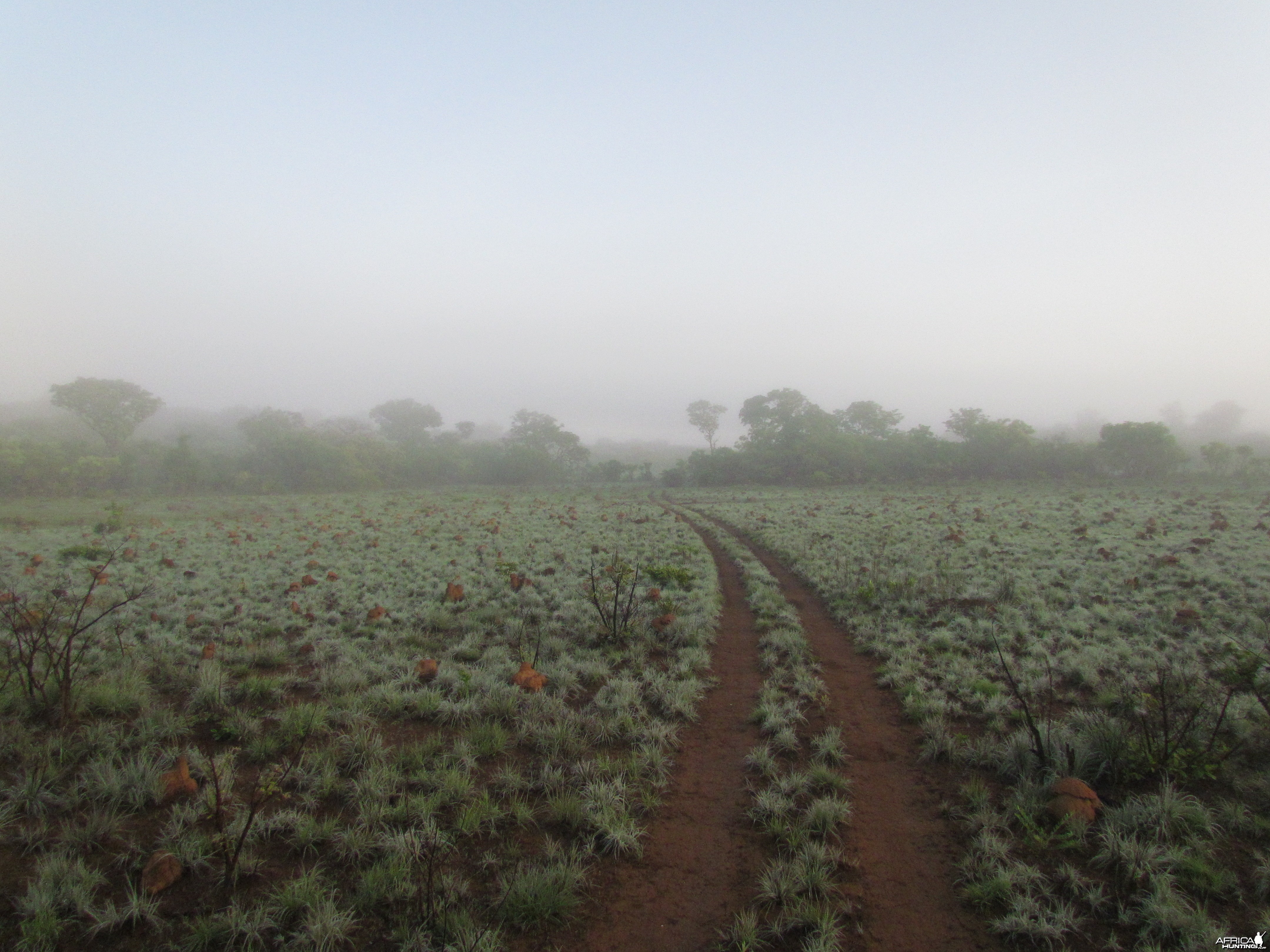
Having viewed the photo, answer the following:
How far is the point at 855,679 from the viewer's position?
8234 millimetres

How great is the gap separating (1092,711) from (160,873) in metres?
9.64

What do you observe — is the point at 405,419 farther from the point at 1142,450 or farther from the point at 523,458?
the point at 1142,450

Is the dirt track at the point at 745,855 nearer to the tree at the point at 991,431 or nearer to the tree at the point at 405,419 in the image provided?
the tree at the point at 991,431

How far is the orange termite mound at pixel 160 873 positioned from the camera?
3725 millimetres

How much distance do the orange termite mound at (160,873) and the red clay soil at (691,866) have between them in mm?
2840

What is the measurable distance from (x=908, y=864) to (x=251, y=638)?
10394 mm

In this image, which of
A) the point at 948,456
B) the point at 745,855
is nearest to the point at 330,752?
the point at 745,855

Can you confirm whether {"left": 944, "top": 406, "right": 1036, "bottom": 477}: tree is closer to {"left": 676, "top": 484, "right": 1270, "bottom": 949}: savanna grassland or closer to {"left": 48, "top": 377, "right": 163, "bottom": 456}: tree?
{"left": 676, "top": 484, "right": 1270, "bottom": 949}: savanna grassland

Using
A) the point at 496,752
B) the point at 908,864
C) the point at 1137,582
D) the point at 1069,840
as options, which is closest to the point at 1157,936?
the point at 1069,840

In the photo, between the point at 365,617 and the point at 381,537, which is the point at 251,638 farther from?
the point at 381,537

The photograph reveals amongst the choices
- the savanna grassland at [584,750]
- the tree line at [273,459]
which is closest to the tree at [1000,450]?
the tree line at [273,459]

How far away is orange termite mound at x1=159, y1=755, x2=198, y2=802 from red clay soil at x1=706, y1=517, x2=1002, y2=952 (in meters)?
5.82

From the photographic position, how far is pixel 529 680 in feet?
24.5

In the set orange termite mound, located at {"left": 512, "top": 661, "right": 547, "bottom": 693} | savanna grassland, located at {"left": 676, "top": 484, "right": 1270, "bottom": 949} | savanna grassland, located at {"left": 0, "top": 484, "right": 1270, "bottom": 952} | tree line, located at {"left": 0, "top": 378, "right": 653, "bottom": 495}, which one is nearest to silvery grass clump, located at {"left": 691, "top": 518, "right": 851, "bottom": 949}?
savanna grassland, located at {"left": 0, "top": 484, "right": 1270, "bottom": 952}
